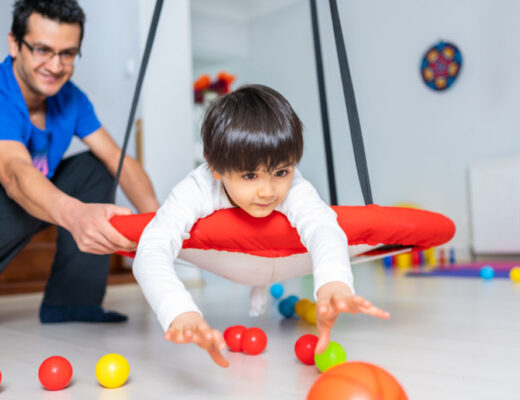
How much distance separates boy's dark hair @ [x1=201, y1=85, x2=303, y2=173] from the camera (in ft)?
3.07

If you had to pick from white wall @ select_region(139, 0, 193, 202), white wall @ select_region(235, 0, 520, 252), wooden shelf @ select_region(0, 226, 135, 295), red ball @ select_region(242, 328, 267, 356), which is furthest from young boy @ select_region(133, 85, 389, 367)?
white wall @ select_region(235, 0, 520, 252)

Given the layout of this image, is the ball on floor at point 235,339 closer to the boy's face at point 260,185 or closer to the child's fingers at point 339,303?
the boy's face at point 260,185

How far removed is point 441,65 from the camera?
12.8 feet

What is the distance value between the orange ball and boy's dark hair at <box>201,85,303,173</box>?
0.41 meters

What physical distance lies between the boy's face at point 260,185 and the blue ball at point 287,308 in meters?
0.68

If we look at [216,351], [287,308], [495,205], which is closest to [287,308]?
[287,308]

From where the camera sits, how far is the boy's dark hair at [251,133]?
0.94 metres

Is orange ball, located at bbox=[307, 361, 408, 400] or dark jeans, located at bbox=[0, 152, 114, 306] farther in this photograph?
dark jeans, located at bbox=[0, 152, 114, 306]

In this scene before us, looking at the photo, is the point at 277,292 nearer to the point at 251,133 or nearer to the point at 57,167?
the point at 57,167

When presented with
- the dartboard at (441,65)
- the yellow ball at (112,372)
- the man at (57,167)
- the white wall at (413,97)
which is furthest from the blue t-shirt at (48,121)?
the dartboard at (441,65)

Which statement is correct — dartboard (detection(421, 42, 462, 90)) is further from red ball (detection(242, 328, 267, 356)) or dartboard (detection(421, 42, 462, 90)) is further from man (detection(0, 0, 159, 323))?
red ball (detection(242, 328, 267, 356))

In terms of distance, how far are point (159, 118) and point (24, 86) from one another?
1.31 meters

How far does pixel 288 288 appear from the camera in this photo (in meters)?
2.48

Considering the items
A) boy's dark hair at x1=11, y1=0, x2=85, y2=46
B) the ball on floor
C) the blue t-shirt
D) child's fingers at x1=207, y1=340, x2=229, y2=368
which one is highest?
boy's dark hair at x1=11, y1=0, x2=85, y2=46
